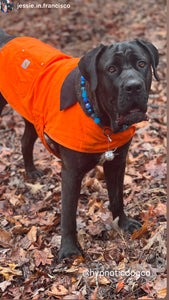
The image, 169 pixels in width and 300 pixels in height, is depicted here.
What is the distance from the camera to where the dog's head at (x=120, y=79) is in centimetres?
267

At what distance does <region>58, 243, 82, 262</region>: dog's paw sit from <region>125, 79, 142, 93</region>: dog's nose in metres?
1.66

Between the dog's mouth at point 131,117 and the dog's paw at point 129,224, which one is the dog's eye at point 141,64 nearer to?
the dog's mouth at point 131,117

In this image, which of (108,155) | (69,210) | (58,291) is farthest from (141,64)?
(58,291)

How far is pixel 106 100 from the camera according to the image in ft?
9.34

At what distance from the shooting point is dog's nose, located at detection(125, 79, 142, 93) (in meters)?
2.60

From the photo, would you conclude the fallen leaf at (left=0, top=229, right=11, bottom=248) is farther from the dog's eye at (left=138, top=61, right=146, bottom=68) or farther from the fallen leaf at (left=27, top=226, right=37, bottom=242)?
the dog's eye at (left=138, top=61, right=146, bottom=68)

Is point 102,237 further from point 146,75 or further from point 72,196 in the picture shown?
point 146,75

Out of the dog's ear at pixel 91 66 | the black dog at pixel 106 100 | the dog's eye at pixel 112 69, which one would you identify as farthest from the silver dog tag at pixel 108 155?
the dog's eye at pixel 112 69

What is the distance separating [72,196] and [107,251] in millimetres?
675

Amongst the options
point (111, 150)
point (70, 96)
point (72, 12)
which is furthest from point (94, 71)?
point (72, 12)

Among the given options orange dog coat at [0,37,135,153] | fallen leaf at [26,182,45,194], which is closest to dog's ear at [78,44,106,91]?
orange dog coat at [0,37,135,153]

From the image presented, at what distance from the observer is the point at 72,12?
33.1 ft

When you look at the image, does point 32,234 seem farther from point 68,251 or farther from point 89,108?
point 89,108

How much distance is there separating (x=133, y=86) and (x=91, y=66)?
44 centimetres
